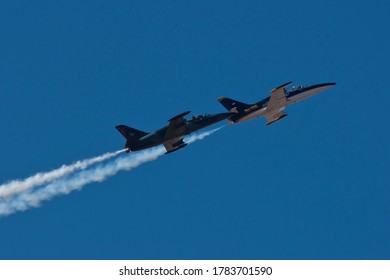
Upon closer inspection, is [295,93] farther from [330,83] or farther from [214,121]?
[214,121]

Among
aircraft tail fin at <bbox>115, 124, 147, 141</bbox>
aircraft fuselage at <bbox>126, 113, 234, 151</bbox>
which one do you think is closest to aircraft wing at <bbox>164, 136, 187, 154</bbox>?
aircraft fuselage at <bbox>126, 113, 234, 151</bbox>

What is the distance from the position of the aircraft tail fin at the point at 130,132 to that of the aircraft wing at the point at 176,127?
1.78 m

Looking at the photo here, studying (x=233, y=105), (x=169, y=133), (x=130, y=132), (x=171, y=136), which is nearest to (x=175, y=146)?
(x=171, y=136)

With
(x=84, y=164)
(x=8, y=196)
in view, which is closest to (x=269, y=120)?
(x=84, y=164)

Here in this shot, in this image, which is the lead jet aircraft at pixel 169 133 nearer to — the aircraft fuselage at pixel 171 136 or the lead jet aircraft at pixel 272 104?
the aircraft fuselage at pixel 171 136

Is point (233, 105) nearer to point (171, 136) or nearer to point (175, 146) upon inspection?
point (175, 146)

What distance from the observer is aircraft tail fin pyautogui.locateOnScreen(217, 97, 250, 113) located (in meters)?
78.6
